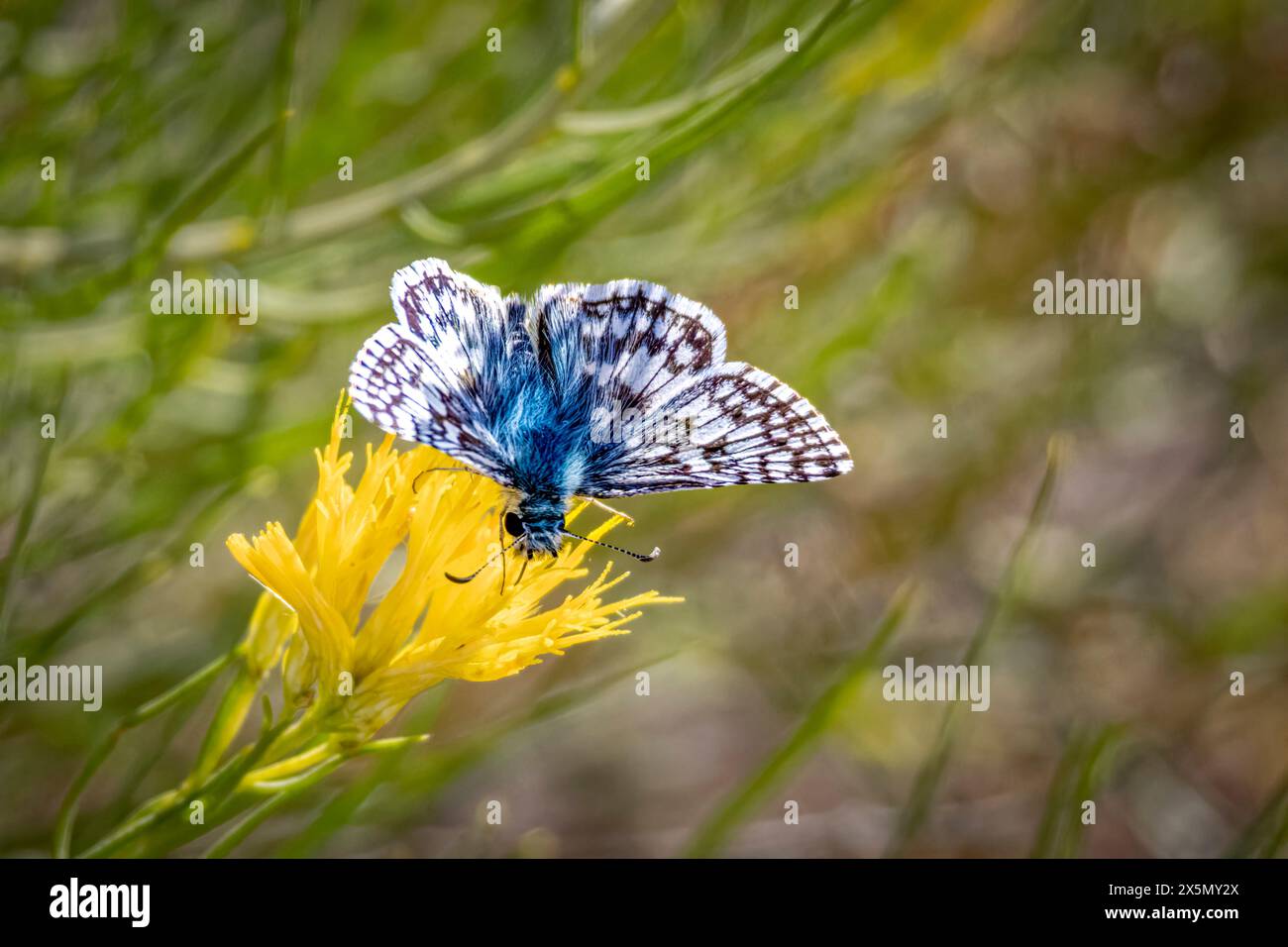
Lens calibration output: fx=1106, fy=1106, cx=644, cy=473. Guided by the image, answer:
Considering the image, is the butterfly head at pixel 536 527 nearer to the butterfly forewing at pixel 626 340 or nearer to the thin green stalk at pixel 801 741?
the butterfly forewing at pixel 626 340

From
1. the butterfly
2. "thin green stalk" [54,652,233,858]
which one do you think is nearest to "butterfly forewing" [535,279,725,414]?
the butterfly

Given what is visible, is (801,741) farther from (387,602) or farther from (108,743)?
(108,743)

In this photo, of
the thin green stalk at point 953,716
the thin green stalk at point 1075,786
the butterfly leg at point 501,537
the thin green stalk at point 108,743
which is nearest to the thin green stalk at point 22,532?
the thin green stalk at point 108,743
